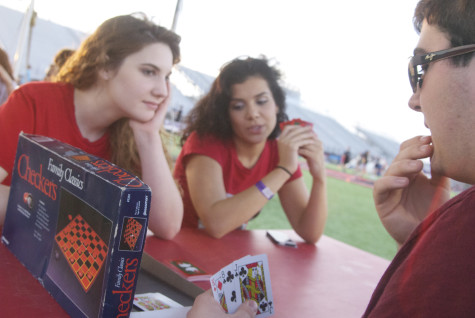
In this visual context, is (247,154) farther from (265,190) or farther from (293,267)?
(293,267)

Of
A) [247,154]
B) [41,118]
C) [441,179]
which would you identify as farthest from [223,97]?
[441,179]

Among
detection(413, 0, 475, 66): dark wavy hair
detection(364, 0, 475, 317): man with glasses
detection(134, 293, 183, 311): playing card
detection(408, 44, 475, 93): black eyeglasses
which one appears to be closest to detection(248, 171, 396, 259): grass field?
detection(364, 0, 475, 317): man with glasses

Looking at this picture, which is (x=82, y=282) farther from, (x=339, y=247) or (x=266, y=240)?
(x=339, y=247)

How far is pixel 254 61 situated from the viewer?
2359 mm

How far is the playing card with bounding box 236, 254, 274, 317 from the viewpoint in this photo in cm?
80

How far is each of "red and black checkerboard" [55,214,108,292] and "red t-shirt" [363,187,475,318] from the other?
0.47m

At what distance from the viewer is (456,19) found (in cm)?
77

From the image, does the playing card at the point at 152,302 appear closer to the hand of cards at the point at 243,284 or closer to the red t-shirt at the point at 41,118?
the hand of cards at the point at 243,284

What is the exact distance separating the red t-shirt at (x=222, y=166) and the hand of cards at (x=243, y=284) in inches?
47.6

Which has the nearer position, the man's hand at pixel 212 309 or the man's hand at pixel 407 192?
the man's hand at pixel 212 309

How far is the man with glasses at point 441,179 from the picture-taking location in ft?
1.65

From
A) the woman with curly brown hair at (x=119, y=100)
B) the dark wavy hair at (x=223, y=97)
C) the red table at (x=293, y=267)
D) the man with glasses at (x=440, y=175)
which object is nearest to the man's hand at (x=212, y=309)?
the man with glasses at (x=440, y=175)

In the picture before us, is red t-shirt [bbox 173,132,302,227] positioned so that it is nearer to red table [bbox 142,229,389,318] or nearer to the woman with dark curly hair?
the woman with dark curly hair

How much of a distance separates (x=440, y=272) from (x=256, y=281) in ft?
1.35
